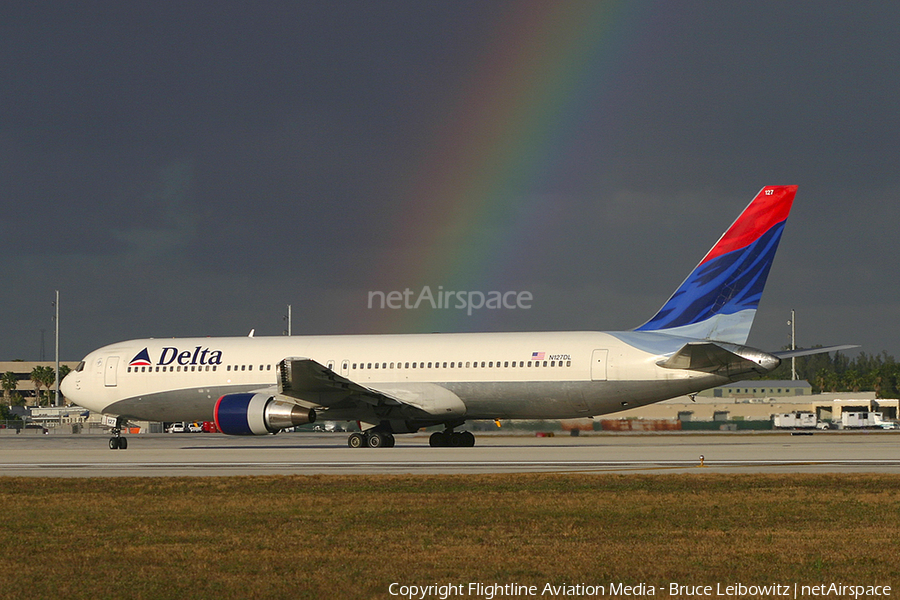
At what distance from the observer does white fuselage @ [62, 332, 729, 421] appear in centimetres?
3475

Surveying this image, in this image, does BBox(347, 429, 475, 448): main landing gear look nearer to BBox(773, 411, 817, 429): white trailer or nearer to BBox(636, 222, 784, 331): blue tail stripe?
BBox(636, 222, 784, 331): blue tail stripe

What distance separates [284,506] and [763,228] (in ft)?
80.1

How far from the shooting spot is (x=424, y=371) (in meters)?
37.1

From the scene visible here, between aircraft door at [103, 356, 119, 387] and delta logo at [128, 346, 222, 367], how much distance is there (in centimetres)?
74

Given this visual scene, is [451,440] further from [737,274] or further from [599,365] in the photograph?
[737,274]

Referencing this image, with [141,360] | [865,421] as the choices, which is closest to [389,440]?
[141,360]

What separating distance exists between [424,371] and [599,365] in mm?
6461

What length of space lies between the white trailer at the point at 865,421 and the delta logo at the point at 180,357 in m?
60.0

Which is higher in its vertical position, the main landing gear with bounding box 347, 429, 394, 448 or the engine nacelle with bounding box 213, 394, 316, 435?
the engine nacelle with bounding box 213, 394, 316, 435

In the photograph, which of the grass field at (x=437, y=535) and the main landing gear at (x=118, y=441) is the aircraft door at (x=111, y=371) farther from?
the grass field at (x=437, y=535)

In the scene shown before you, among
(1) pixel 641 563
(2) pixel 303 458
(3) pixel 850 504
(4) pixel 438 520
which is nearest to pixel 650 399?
(2) pixel 303 458

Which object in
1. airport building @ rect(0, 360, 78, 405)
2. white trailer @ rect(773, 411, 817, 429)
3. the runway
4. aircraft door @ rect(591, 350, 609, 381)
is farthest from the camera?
airport building @ rect(0, 360, 78, 405)

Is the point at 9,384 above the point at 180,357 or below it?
above

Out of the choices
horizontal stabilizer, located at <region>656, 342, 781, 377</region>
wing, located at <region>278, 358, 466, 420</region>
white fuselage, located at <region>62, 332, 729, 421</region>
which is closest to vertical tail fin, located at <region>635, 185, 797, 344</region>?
white fuselage, located at <region>62, 332, 729, 421</region>
